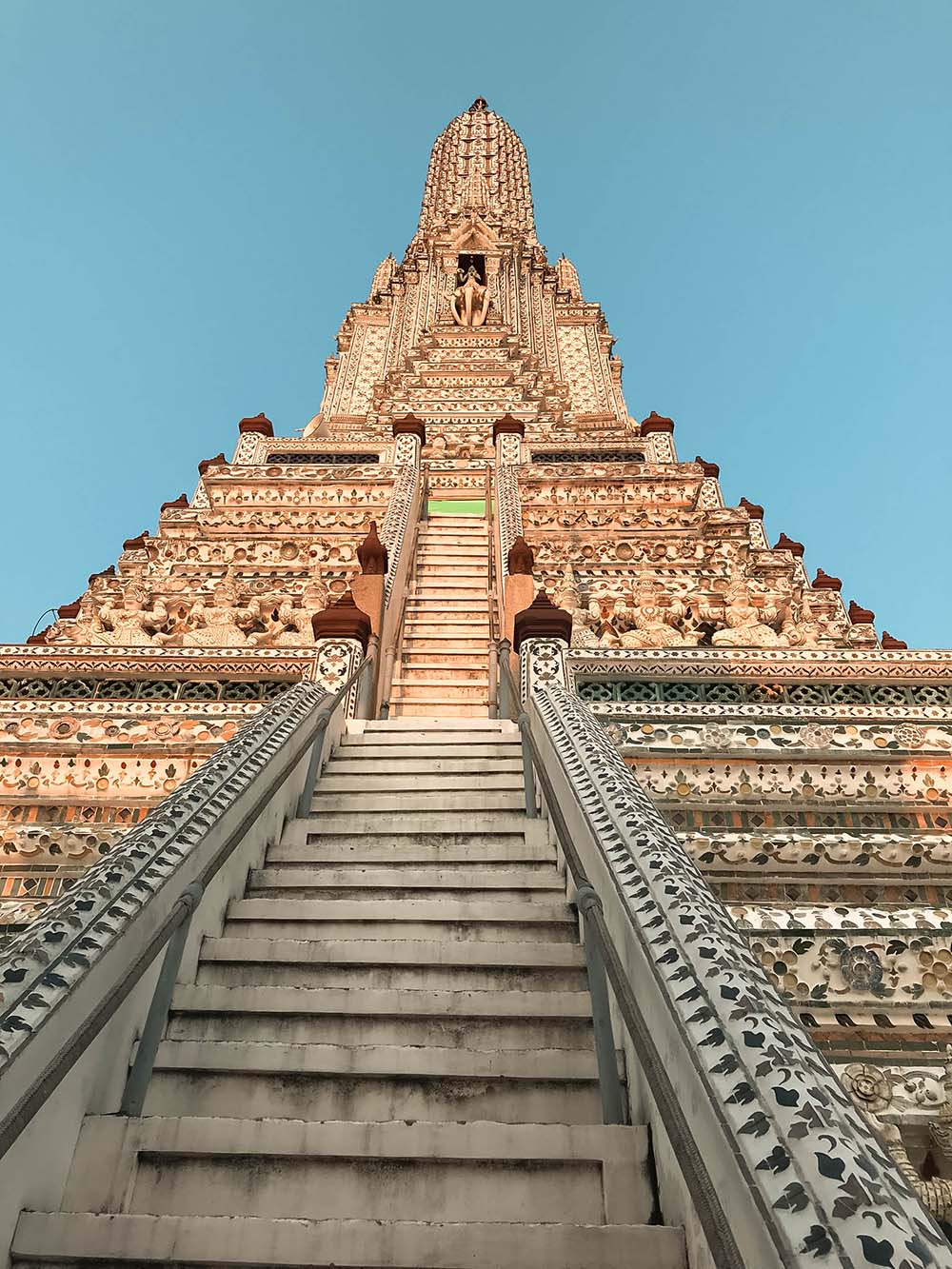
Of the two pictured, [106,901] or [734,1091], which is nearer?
[734,1091]

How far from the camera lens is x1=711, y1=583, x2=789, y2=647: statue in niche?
8.53 m

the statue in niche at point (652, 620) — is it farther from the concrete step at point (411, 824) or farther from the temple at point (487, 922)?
the concrete step at point (411, 824)

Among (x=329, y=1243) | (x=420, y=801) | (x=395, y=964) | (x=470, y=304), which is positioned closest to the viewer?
(x=329, y=1243)

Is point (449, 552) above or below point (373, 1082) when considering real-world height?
above

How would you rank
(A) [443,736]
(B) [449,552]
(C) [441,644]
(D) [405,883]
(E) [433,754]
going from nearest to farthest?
(D) [405,883], (E) [433,754], (A) [443,736], (C) [441,644], (B) [449,552]

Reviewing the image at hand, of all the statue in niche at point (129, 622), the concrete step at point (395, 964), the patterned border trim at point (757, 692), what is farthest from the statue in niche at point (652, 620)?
the concrete step at point (395, 964)

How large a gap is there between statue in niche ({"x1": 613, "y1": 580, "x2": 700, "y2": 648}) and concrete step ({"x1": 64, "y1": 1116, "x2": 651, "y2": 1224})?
21.0 ft

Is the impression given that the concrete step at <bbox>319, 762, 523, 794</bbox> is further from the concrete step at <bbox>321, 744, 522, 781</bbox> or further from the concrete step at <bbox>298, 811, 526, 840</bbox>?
the concrete step at <bbox>298, 811, 526, 840</bbox>

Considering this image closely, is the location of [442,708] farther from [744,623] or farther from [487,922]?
[487,922]

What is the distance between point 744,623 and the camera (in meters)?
8.92

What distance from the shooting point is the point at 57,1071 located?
6.80 feet

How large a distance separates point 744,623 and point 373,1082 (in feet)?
22.9

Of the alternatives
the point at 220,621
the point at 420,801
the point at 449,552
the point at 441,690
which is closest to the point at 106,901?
the point at 420,801

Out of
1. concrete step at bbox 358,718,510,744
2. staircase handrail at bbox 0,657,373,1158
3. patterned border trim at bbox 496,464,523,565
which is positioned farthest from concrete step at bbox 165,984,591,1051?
patterned border trim at bbox 496,464,523,565
